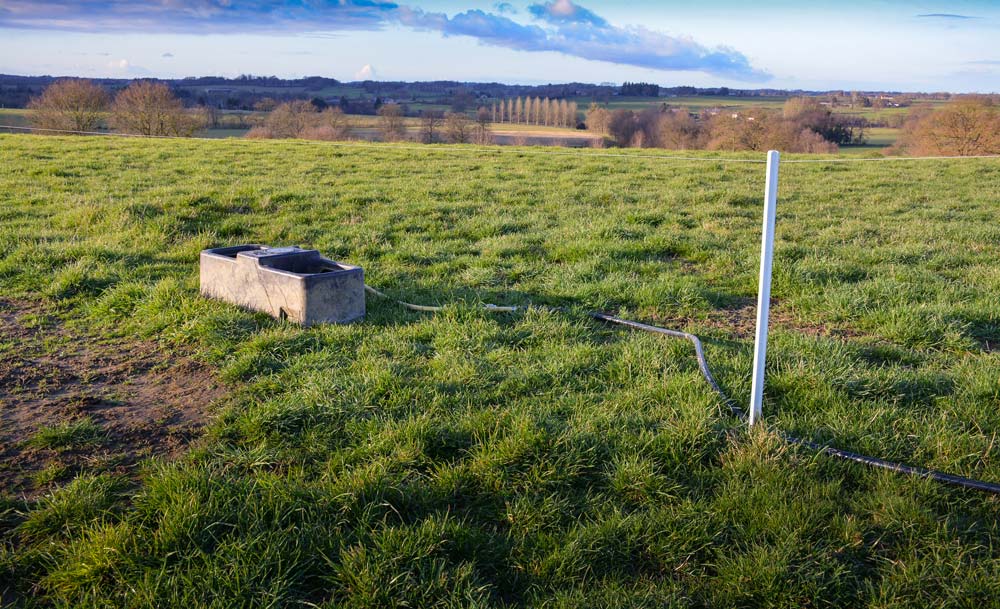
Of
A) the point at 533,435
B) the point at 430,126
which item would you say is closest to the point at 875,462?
the point at 533,435

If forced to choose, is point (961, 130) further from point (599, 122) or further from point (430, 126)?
point (430, 126)

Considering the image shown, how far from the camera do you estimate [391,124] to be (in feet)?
A: 122

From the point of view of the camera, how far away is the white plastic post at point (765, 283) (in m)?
3.68

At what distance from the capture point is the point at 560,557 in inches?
116

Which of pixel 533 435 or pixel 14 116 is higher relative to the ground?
pixel 14 116

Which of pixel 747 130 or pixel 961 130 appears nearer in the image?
pixel 961 130

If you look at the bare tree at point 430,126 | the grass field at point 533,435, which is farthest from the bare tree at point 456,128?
the grass field at point 533,435

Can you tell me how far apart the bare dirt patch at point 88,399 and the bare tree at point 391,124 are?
25.7 meters

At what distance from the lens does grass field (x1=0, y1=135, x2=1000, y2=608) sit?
285 cm

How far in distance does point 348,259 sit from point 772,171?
558 centimetres

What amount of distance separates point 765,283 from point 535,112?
5170 centimetres

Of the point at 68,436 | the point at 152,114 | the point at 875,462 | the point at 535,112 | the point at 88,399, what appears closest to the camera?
the point at 875,462

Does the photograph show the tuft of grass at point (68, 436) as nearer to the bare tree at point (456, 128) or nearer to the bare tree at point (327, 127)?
the bare tree at point (327, 127)

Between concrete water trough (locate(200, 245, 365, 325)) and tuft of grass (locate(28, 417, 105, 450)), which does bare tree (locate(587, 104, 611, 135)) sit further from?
tuft of grass (locate(28, 417, 105, 450))
